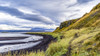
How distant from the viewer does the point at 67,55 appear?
7004 millimetres

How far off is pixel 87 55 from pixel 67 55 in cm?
179

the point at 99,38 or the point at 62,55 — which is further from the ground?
the point at 99,38

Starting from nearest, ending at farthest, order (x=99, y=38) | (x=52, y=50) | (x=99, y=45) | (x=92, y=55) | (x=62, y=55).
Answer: (x=92, y=55), (x=99, y=45), (x=62, y=55), (x=99, y=38), (x=52, y=50)

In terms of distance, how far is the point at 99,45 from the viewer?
673 cm

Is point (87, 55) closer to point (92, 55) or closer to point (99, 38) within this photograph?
point (92, 55)

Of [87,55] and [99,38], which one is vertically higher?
[99,38]

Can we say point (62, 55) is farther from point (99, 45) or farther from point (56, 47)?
point (99, 45)

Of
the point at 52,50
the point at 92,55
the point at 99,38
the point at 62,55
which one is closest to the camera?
the point at 92,55

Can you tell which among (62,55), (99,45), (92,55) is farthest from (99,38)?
(62,55)

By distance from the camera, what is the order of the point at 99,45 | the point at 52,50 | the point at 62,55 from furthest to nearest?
the point at 52,50 < the point at 62,55 < the point at 99,45

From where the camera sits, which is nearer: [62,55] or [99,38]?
[62,55]

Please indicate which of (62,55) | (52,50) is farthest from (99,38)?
(52,50)

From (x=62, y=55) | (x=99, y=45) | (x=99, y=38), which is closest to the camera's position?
(x=99, y=45)

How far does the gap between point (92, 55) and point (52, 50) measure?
429cm
